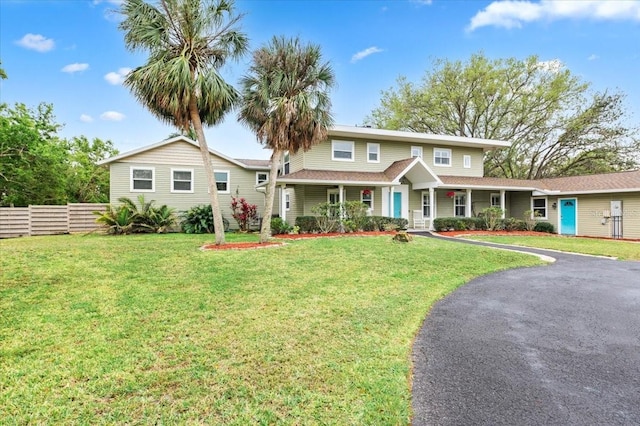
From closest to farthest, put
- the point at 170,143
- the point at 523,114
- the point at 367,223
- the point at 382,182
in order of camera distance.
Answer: the point at 367,223
the point at 382,182
the point at 170,143
the point at 523,114

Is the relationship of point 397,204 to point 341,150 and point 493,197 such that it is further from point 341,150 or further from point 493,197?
point 493,197

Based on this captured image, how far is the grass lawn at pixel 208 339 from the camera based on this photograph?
2.62 metres

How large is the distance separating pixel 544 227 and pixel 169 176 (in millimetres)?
21356

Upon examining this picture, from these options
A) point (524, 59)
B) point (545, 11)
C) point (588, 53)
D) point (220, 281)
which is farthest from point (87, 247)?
point (524, 59)

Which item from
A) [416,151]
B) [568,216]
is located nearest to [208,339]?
[416,151]

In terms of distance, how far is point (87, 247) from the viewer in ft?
32.1

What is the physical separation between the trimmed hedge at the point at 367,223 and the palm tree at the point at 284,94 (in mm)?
3295

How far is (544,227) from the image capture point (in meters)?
19.3

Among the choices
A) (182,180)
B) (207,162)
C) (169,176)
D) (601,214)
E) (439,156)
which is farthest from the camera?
(439,156)

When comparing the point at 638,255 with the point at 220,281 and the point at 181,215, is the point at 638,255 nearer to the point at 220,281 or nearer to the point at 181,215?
the point at 220,281

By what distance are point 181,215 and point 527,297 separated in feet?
51.1

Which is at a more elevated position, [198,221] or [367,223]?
[198,221]

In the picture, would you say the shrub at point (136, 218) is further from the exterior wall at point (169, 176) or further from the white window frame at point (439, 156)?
the white window frame at point (439, 156)

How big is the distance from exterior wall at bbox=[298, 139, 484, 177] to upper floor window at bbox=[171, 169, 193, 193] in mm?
5490
